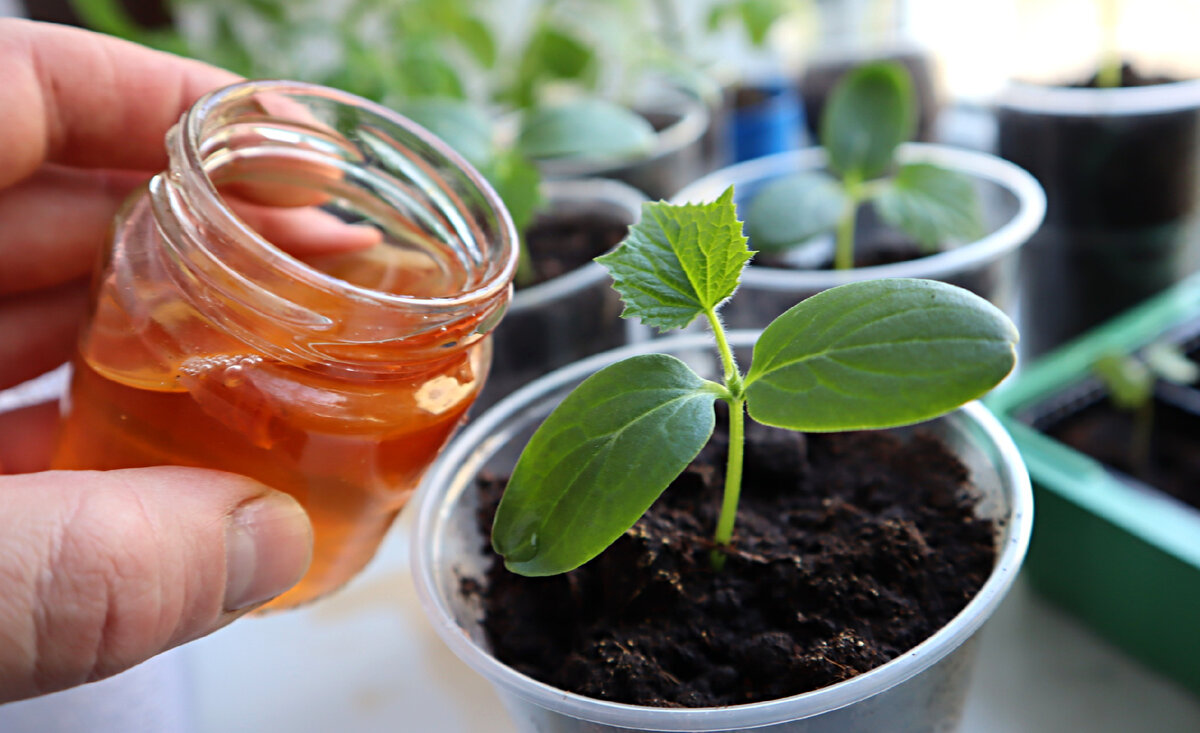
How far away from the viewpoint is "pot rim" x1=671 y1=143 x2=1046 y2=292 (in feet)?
1.82

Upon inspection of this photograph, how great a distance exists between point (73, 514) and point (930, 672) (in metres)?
0.29

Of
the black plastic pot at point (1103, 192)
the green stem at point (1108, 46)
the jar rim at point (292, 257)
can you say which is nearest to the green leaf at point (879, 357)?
the jar rim at point (292, 257)

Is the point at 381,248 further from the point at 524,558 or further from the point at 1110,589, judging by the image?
the point at 1110,589

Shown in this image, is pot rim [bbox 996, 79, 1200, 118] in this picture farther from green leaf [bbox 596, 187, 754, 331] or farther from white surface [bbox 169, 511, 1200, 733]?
green leaf [bbox 596, 187, 754, 331]

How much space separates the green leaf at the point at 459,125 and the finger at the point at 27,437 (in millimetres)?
301

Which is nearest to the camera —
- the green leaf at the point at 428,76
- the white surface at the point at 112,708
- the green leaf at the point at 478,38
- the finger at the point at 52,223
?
the white surface at the point at 112,708

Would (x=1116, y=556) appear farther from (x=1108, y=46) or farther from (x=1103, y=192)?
(x=1108, y=46)

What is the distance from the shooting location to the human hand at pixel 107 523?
29cm

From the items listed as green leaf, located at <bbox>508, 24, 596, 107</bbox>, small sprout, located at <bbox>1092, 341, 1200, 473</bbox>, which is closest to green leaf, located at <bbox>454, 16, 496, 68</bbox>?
green leaf, located at <bbox>508, 24, 596, 107</bbox>

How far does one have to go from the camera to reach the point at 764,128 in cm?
102

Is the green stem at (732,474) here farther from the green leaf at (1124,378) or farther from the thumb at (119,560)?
the green leaf at (1124,378)

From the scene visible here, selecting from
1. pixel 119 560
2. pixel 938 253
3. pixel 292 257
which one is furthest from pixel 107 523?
pixel 938 253

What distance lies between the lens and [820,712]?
0.97ft

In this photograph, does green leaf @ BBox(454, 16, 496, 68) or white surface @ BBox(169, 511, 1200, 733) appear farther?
green leaf @ BBox(454, 16, 496, 68)
